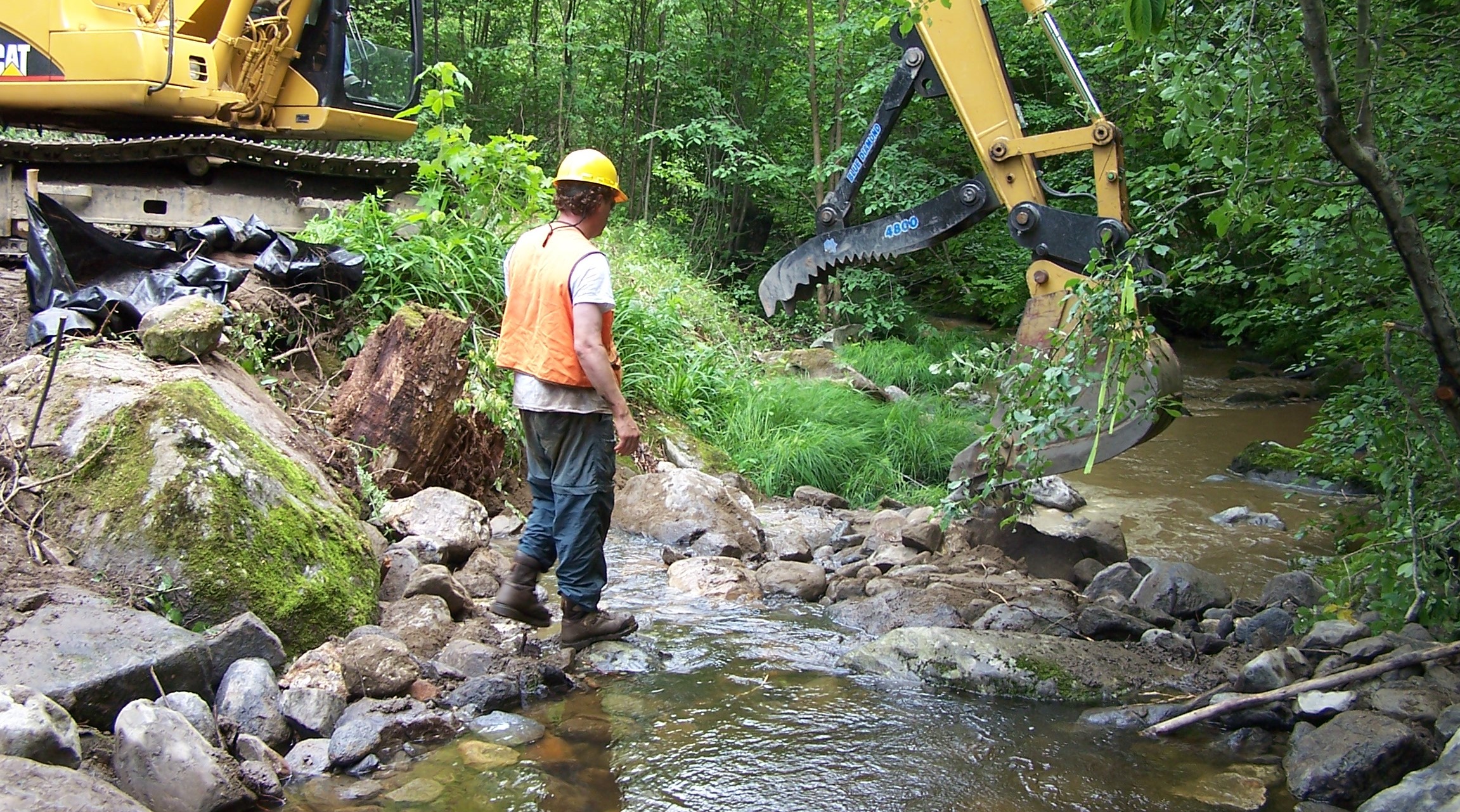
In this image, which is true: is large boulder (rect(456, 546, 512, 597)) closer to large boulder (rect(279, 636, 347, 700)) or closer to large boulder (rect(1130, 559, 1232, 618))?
large boulder (rect(279, 636, 347, 700))

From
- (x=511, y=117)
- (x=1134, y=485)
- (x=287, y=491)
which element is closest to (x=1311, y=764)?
(x=287, y=491)

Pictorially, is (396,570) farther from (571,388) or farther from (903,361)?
(903,361)

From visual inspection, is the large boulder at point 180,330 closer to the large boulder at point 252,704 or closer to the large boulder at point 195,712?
the large boulder at point 252,704

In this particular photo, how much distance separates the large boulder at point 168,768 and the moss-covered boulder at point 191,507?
2.48 ft

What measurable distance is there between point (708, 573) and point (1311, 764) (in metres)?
2.74

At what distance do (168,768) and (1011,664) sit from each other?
110 inches

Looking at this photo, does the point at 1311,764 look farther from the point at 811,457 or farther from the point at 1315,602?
the point at 811,457

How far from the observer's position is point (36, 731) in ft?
8.41

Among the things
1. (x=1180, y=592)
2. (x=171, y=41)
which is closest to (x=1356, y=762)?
(x=1180, y=592)

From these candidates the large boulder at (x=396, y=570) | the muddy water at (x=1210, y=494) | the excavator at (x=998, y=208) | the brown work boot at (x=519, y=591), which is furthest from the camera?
the muddy water at (x=1210, y=494)

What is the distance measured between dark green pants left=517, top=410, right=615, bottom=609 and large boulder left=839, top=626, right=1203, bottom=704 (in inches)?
42.0

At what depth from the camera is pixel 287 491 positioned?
409 cm

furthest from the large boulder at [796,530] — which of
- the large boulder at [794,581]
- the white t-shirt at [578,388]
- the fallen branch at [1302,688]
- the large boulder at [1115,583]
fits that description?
the fallen branch at [1302,688]

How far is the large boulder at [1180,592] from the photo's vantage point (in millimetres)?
5070
